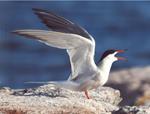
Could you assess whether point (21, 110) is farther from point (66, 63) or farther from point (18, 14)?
point (18, 14)

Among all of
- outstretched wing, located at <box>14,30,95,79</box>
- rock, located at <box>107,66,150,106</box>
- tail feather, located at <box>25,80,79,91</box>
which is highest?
outstretched wing, located at <box>14,30,95,79</box>

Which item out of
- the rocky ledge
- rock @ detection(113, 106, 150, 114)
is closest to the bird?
the rocky ledge

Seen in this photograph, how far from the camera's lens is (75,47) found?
9070mm

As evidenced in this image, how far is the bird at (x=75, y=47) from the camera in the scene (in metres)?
8.76

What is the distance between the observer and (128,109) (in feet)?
26.4

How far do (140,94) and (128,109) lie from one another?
5.23m

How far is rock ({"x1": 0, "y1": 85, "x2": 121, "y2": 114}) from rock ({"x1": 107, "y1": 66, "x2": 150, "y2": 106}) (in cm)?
370

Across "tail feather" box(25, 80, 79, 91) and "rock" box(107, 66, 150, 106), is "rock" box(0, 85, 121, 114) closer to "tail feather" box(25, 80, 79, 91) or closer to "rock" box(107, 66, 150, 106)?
"tail feather" box(25, 80, 79, 91)

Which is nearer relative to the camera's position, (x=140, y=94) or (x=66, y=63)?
(x=140, y=94)

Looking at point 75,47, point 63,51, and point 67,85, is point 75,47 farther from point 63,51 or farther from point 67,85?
point 63,51

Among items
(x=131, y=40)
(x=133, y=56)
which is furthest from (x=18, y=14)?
(x=133, y=56)

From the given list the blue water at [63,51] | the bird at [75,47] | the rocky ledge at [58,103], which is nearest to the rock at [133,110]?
the rocky ledge at [58,103]

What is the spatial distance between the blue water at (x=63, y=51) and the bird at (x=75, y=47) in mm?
9173

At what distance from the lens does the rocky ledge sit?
314 inches
